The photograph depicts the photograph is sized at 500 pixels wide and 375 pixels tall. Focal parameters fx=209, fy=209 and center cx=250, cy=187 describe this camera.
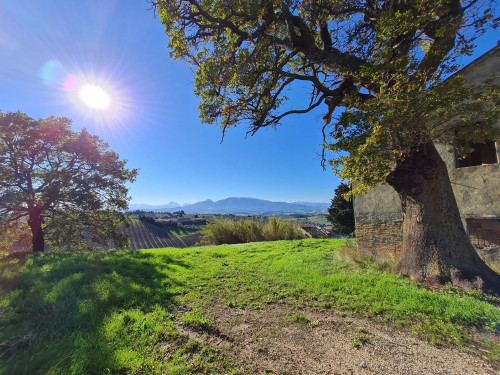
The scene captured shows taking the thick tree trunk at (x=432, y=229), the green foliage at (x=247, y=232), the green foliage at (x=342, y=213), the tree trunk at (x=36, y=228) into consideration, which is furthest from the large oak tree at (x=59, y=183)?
the green foliage at (x=342, y=213)

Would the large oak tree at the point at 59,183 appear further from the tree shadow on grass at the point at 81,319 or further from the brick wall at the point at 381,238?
the brick wall at the point at 381,238

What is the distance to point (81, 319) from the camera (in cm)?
261

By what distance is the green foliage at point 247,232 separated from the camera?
13.6 m

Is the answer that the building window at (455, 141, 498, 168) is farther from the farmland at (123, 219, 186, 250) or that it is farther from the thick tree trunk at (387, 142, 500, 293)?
the farmland at (123, 219, 186, 250)

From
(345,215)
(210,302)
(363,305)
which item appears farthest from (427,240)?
(345,215)

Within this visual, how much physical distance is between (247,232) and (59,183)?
972 cm

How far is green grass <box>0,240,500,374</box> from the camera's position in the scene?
1.98m

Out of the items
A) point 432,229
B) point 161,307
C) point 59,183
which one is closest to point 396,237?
point 432,229

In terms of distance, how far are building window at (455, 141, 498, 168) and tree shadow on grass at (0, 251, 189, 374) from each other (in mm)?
7687

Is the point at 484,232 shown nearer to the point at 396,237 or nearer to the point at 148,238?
the point at 396,237

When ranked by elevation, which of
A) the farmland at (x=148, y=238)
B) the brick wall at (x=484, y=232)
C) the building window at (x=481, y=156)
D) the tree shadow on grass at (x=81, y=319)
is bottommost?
the farmland at (x=148, y=238)

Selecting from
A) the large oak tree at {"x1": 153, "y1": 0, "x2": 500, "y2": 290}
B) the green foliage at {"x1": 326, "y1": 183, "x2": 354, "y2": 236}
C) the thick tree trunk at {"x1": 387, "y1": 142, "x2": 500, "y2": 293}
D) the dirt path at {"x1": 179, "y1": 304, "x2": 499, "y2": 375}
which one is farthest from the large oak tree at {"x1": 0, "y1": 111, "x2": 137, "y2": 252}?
the green foliage at {"x1": 326, "y1": 183, "x2": 354, "y2": 236}

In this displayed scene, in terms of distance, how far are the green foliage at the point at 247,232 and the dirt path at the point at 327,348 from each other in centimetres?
1061

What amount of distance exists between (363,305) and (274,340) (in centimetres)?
170
